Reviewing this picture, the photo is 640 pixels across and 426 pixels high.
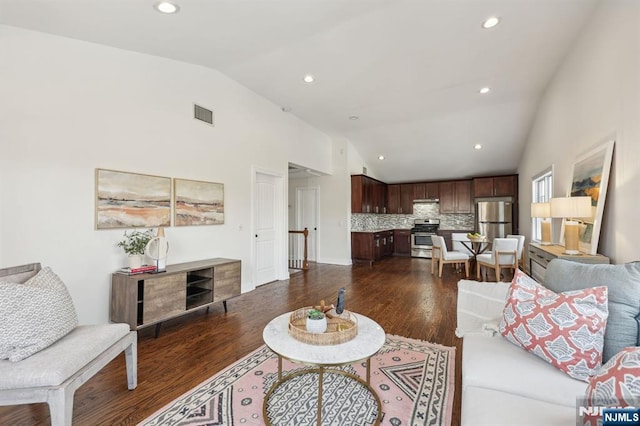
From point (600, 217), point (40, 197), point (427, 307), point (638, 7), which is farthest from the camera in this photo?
point (427, 307)

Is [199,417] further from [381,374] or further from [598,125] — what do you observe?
[598,125]

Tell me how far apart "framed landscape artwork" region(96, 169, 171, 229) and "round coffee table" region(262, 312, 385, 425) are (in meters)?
2.13

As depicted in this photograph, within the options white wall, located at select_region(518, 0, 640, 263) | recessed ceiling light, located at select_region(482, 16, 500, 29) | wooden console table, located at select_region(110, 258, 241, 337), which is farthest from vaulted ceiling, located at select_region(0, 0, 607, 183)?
wooden console table, located at select_region(110, 258, 241, 337)

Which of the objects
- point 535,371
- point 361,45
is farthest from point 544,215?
point 361,45

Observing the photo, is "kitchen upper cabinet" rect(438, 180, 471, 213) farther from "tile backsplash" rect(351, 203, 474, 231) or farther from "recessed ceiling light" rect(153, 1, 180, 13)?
"recessed ceiling light" rect(153, 1, 180, 13)

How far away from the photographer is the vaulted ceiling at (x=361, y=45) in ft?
8.50

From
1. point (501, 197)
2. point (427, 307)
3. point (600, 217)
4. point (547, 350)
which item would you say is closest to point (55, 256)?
point (547, 350)

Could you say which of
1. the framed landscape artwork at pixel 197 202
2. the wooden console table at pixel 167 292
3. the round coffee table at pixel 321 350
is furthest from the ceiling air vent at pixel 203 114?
the round coffee table at pixel 321 350

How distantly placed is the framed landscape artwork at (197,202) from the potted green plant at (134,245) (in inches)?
19.1

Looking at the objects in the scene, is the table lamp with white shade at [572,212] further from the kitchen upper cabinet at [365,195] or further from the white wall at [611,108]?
the kitchen upper cabinet at [365,195]

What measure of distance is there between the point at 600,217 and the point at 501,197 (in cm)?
525

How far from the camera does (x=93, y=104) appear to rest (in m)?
2.84

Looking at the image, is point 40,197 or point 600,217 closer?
point 40,197

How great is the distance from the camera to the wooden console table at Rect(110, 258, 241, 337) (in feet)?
9.11
